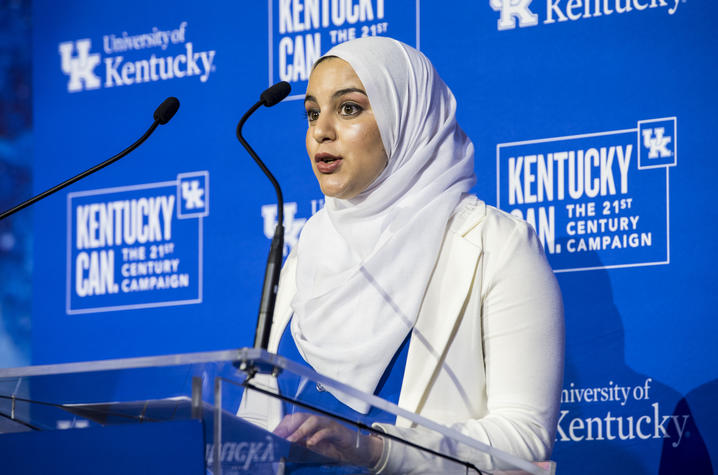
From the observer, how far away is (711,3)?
8.36ft

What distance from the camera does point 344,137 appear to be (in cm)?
212

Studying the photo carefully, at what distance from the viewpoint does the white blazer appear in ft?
6.05

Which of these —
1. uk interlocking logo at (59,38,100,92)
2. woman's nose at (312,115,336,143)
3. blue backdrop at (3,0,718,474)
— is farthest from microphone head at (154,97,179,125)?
uk interlocking logo at (59,38,100,92)

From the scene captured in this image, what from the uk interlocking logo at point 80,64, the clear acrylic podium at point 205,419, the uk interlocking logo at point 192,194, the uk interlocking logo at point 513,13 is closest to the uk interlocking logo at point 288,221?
the uk interlocking logo at point 192,194

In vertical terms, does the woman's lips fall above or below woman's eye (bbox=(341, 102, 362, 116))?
below

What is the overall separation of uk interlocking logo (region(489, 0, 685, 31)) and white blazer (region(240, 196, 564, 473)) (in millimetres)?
853

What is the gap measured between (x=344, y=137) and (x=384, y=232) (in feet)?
0.71

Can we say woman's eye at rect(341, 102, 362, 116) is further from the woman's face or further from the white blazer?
the white blazer

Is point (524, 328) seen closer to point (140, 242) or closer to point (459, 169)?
point (459, 169)

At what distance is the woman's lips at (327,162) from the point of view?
2.13 meters

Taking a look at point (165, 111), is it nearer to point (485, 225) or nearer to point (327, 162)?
point (327, 162)

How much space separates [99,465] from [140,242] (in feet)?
6.84

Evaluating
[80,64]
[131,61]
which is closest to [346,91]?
[131,61]

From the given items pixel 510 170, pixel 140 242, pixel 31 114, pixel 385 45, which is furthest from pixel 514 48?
pixel 31 114
